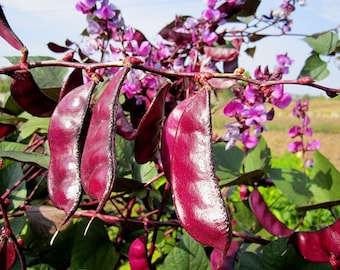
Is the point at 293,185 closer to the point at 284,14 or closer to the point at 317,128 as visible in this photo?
the point at 284,14

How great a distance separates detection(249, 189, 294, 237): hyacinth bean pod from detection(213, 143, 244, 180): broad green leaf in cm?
15

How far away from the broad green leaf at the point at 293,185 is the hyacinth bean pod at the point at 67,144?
24.6 inches

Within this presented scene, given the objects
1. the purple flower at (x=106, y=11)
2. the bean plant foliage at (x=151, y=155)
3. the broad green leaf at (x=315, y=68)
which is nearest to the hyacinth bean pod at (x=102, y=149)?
the bean plant foliage at (x=151, y=155)

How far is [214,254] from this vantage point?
0.69m

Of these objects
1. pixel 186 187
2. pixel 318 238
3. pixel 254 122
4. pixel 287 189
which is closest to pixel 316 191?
pixel 287 189

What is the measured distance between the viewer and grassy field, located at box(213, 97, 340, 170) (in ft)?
32.7

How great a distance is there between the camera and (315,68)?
1360 mm

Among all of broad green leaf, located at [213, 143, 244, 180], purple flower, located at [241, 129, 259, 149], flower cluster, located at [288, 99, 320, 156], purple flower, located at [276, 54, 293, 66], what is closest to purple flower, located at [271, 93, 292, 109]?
purple flower, located at [241, 129, 259, 149]

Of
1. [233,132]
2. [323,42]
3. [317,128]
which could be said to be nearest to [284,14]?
[323,42]

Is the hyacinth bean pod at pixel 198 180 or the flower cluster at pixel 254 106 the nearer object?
the hyacinth bean pod at pixel 198 180

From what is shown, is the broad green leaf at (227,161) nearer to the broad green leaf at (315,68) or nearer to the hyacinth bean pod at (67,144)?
the broad green leaf at (315,68)

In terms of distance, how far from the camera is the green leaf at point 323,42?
1.33 m

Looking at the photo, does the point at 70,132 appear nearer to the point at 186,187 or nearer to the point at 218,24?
the point at 186,187

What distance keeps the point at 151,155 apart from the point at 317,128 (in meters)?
15.2
